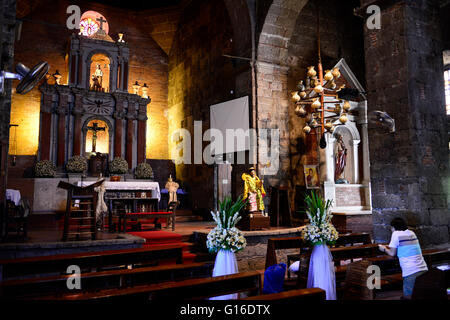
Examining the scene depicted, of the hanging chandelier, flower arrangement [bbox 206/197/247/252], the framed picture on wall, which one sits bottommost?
flower arrangement [bbox 206/197/247/252]

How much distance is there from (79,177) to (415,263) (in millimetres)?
11196

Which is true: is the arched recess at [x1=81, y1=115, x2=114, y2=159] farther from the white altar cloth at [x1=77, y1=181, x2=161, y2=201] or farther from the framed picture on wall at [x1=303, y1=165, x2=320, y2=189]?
the framed picture on wall at [x1=303, y1=165, x2=320, y2=189]

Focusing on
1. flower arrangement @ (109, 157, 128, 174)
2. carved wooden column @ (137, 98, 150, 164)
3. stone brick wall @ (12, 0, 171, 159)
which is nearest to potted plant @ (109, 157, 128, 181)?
flower arrangement @ (109, 157, 128, 174)

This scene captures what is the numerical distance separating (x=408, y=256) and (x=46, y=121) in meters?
12.7

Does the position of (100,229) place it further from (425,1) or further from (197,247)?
(425,1)

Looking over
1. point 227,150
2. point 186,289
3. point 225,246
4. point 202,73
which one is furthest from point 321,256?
point 202,73

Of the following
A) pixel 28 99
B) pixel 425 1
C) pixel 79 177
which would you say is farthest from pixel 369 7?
pixel 28 99

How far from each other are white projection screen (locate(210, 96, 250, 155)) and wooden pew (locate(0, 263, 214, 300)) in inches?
268

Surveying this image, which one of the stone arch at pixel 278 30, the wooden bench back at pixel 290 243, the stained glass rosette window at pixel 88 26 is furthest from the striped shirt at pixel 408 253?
the stained glass rosette window at pixel 88 26

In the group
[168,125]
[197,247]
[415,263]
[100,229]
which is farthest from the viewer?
[168,125]

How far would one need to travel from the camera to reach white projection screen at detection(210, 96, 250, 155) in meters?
10.9

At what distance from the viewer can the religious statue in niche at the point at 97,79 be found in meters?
14.5
